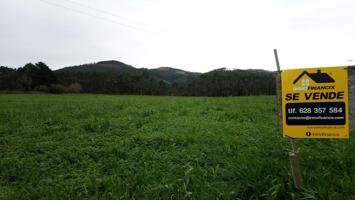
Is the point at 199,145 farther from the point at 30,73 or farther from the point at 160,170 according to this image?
the point at 30,73

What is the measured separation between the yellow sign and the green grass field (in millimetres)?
856

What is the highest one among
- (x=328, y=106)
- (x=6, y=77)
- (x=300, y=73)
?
(x=6, y=77)

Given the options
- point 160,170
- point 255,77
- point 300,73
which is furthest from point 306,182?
point 255,77

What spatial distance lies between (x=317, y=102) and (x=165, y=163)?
3.16 metres

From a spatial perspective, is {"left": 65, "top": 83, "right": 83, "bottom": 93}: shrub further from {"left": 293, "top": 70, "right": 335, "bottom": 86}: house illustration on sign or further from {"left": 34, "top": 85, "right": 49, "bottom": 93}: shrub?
{"left": 293, "top": 70, "right": 335, "bottom": 86}: house illustration on sign

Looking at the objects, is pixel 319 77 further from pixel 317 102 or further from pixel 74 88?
pixel 74 88

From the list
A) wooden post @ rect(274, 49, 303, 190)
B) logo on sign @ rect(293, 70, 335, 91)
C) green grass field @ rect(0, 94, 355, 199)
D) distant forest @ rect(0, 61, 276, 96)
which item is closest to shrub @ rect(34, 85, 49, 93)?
distant forest @ rect(0, 61, 276, 96)

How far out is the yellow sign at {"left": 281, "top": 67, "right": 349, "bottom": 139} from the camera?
11.3 feet

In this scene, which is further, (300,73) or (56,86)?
A: (56,86)

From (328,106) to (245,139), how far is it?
410cm

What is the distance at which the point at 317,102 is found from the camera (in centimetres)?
351

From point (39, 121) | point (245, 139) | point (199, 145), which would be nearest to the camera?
point (199, 145)

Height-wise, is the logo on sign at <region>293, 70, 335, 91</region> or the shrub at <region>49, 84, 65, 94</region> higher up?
A: the shrub at <region>49, 84, 65, 94</region>

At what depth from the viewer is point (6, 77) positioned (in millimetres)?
74875
